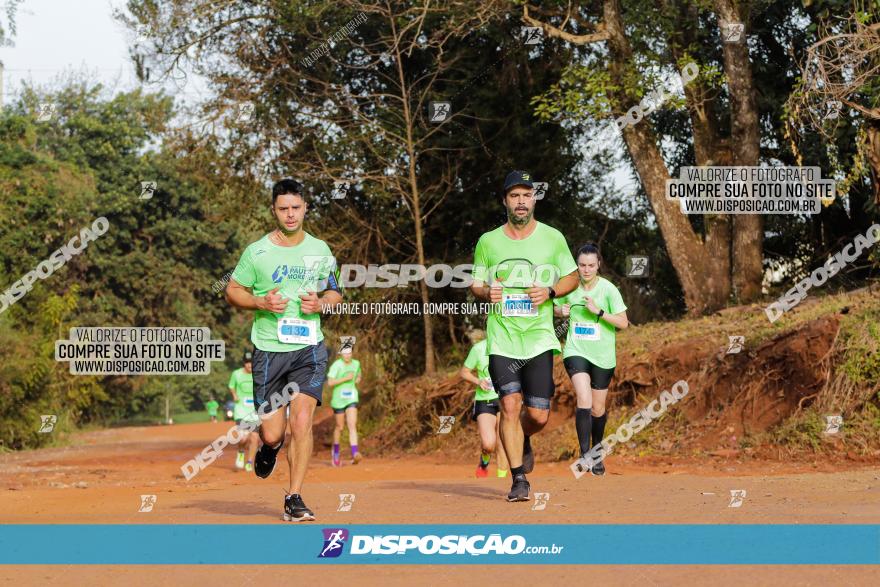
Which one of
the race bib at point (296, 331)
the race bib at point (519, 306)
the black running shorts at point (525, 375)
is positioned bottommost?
the black running shorts at point (525, 375)

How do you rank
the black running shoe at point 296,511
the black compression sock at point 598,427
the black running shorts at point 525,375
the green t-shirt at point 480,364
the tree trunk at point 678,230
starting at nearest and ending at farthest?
the black running shoe at point 296,511, the black running shorts at point 525,375, the black compression sock at point 598,427, the green t-shirt at point 480,364, the tree trunk at point 678,230

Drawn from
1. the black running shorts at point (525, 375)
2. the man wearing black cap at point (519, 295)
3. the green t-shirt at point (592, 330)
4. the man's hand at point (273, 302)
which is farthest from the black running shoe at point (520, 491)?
the green t-shirt at point (592, 330)

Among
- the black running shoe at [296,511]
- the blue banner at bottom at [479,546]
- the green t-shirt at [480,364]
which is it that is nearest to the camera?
the blue banner at bottom at [479,546]

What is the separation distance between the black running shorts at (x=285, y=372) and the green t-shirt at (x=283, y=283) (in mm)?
52

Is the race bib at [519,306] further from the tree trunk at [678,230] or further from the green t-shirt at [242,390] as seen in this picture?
the tree trunk at [678,230]

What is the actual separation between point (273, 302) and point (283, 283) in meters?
0.22

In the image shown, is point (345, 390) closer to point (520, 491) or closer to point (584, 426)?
point (584, 426)

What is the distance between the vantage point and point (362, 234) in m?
25.0

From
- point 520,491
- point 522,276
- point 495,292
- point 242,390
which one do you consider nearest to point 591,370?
point 520,491

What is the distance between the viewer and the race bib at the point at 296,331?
340 inches

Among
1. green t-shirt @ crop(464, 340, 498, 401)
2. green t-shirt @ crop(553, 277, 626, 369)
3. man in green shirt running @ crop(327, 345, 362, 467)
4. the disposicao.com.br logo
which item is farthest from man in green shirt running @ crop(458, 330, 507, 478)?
the disposicao.com.br logo

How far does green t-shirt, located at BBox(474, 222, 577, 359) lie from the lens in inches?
370

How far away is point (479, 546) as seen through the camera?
23.0 ft

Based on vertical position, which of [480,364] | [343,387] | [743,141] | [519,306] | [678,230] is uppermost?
[743,141]
